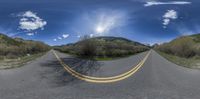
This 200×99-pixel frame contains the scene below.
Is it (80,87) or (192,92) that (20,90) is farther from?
(192,92)

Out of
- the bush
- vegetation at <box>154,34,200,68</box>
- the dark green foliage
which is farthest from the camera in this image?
the bush

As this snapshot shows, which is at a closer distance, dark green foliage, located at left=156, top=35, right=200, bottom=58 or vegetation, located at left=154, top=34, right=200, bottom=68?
vegetation, located at left=154, top=34, right=200, bottom=68

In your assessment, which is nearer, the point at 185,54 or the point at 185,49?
the point at 185,54

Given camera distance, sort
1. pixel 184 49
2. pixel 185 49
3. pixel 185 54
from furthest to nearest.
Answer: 1. pixel 184 49
2. pixel 185 49
3. pixel 185 54

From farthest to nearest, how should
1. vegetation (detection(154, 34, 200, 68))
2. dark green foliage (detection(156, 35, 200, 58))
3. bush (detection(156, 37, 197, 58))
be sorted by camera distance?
1. bush (detection(156, 37, 197, 58))
2. dark green foliage (detection(156, 35, 200, 58))
3. vegetation (detection(154, 34, 200, 68))

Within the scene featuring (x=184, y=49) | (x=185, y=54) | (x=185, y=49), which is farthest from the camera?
(x=184, y=49)

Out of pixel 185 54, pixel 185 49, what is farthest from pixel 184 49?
pixel 185 54

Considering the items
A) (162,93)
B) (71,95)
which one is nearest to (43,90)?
(71,95)

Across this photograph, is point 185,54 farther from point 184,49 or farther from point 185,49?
point 184,49

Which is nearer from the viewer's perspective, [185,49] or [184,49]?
[185,49]

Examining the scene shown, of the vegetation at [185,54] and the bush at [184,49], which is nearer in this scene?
the vegetation at [185,54]

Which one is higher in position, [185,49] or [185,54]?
[185,49]

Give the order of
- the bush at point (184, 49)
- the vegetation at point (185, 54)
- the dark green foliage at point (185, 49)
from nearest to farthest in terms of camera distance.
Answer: the vegetation at point (185, 54)
the dark green foliage at point (185, 49)
the bush at point (184, 49)

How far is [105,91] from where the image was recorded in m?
8.65
